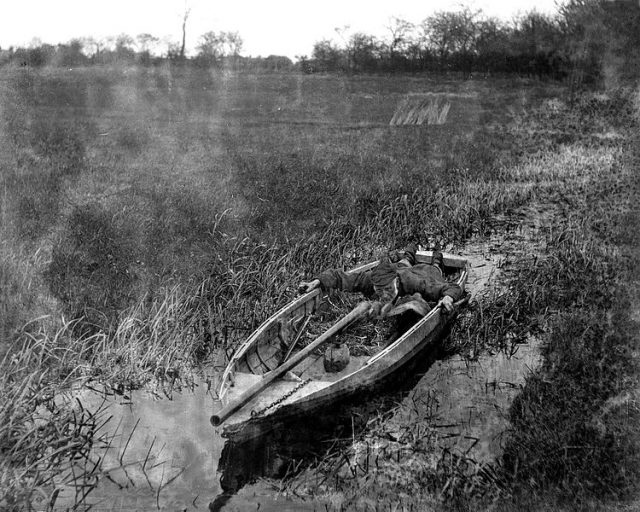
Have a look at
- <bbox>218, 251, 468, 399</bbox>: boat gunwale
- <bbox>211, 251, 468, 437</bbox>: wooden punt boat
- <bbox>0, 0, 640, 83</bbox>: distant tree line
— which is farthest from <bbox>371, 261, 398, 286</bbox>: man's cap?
<bbox>0, 0, 640, 83</bbox>: distant tree line

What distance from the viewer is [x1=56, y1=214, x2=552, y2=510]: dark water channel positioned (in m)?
4.55

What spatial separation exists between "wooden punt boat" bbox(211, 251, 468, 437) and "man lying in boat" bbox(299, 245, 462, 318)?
0.75ft

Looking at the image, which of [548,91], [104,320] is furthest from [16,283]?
[548,91]

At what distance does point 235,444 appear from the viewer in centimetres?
522

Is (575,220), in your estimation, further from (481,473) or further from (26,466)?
(26,466)

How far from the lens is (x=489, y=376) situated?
6980mm

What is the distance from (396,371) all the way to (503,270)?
14.7 ft

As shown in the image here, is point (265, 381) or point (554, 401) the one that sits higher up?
point (265, 381)

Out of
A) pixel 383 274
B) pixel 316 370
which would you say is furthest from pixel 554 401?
pixel 383 274

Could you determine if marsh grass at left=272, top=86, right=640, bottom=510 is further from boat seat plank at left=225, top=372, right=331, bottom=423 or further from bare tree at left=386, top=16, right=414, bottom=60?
bare tree at left=386, top=16, right=414, bottom=60

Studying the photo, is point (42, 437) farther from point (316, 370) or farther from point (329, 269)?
point (329, 269)

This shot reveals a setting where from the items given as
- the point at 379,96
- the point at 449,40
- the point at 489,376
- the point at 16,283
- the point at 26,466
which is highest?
the point at 449,40

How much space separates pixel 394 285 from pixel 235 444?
373 cm

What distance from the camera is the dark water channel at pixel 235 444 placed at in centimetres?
455
